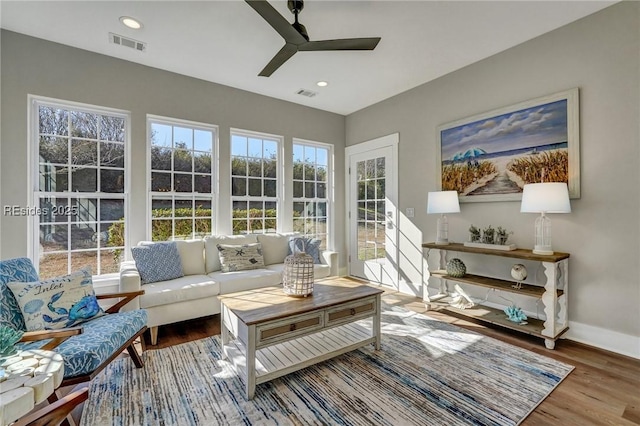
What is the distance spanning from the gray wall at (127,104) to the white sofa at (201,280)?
52 centimetres

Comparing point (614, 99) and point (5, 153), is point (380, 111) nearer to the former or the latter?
point (614, 99)

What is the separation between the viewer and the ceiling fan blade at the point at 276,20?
1.89 meters

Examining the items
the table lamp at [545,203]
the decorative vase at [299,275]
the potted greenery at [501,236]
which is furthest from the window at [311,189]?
the table lamp at [545,203]

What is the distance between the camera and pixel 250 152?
173 inches

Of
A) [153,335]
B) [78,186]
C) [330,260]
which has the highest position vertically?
[78,186]

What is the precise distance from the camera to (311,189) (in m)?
5.07

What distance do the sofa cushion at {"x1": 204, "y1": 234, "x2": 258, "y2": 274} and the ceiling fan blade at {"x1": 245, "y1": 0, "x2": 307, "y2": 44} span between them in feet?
8.11

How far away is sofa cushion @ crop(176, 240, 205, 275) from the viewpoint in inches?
135

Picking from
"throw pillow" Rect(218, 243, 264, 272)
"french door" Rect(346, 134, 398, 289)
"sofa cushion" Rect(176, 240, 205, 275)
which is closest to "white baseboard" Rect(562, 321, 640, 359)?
"french door" Rect(346, 134, 398, 289)

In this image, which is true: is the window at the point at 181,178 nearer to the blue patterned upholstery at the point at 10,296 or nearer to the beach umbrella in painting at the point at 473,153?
the blue patterned upholstery at the point at 10,296

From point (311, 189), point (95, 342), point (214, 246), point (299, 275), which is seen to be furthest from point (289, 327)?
point (311, 189)

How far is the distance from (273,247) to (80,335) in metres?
2.43

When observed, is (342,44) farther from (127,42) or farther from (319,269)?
(319,269)

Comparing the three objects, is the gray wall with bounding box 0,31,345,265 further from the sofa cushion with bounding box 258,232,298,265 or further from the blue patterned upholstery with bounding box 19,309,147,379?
the blue patterned upholstery with bounding box 19,309,147,379
